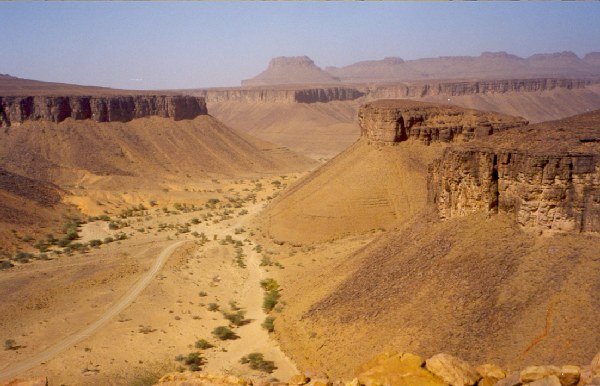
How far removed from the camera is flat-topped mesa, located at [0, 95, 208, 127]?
6406 cm

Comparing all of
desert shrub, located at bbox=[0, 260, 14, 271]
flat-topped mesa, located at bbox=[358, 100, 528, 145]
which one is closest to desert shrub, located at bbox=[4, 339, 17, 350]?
desert shrub, located at bbox=[0, 260, 14, 271]

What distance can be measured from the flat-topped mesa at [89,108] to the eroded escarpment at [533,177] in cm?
5760

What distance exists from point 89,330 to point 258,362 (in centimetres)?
748

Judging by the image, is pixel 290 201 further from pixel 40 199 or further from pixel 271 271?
pixel 40 199

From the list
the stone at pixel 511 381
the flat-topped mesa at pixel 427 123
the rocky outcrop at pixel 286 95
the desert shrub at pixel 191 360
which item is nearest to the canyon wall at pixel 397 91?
the rocky outcrop at pixel 286 95

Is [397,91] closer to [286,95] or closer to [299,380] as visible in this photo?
[286,95]

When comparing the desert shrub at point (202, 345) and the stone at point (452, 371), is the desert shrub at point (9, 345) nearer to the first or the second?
the desert shrub at point (202, 345)

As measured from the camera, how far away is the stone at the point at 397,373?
31.4ft

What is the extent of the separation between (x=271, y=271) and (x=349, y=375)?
1340cm

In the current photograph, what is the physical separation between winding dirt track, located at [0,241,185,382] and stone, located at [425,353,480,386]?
46.0 feet

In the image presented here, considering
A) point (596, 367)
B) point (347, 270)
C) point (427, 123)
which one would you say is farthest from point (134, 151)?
point (596, 367)

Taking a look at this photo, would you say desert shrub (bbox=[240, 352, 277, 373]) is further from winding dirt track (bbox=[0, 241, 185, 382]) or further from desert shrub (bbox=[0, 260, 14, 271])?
desert shrub (bbox=[0, 260, 14, 271])

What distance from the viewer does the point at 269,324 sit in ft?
68.3

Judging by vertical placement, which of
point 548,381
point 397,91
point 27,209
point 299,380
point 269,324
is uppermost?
point 397,91
